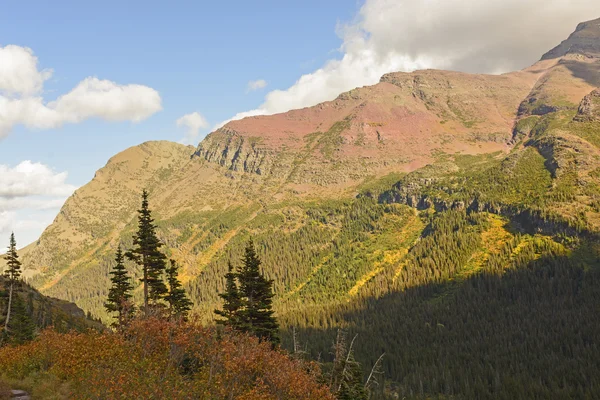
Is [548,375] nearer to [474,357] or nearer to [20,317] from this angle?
[474,357]

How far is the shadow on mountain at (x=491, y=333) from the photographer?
111688mm

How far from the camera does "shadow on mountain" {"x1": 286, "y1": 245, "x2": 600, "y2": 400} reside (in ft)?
366

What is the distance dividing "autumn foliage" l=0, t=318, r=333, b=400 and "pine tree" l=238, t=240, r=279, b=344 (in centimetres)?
1354

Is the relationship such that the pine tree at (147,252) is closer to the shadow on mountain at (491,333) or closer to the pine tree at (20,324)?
the pine tree at (20,324)

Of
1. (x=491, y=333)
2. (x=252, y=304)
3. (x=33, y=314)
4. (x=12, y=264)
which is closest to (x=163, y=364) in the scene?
(x=252, y=304)

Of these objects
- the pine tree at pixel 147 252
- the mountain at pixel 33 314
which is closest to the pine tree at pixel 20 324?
the mountain at pixel 33 314

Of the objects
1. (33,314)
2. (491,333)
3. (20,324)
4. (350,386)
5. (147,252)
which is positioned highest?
(147,252)

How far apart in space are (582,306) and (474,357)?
5373 cm

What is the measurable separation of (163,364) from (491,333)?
146m

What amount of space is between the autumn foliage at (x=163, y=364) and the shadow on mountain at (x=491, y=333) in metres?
99.3

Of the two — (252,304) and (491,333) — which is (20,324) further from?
(491,333)

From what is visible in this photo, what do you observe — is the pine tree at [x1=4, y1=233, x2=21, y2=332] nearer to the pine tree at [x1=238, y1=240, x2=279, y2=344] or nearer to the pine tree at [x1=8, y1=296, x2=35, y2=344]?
the pine tree at [x1=8, y1=296, x2=35, y2=344]

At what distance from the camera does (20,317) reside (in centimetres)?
5941

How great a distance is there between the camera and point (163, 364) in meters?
29.2
